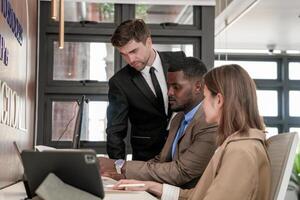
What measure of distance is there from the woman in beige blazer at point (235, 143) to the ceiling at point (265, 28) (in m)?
3.97

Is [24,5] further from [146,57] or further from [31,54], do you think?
[146,57]

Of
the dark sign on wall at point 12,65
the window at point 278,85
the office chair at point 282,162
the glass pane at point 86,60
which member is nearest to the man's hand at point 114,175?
the dark sign on wall at point 12,65

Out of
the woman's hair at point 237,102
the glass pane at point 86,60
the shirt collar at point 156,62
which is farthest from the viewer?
the glass pane at point 86,60

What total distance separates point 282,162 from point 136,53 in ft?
3.99

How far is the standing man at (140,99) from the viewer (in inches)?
106

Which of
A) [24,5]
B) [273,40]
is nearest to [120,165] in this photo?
[24,5]

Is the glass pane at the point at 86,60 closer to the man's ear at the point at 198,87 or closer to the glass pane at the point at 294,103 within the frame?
the man's ear at the point at 198,87

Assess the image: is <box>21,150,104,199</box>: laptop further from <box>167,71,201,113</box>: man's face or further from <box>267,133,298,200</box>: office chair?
<box>167,71,201,113</box>: man's face


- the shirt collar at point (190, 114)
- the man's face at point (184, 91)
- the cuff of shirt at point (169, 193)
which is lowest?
the cuff of shirt at point (169, 193)

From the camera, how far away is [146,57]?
271cm

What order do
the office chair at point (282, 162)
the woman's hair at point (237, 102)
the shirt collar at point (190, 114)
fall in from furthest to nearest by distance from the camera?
1. the shirt collar at point (190, 114)
2. the woman's hair at point (237, 102)
3. the office chair at point (282, 162)

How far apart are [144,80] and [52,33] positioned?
5.55 ft

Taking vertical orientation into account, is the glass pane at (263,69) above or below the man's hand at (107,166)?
above

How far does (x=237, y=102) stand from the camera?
1.75 m
